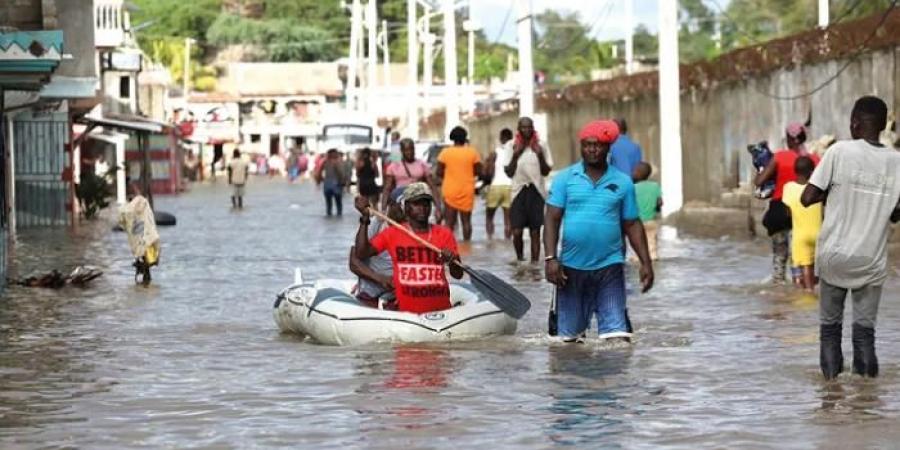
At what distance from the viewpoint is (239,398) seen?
12102 mm

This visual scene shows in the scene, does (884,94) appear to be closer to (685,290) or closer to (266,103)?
(685,290)

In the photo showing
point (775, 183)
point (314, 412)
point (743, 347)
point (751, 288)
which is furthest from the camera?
point (751, 288)

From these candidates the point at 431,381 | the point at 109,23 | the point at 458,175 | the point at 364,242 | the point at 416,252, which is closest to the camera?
the point at 431,381

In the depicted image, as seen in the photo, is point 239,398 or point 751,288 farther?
point 751,288

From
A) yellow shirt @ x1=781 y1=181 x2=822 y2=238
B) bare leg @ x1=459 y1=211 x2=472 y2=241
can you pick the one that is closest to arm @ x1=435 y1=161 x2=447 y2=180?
bare leg @ x1=459 y1=211 x2=472 y2=241

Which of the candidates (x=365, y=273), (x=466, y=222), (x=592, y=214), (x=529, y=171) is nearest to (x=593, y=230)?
(x=592, y=214)

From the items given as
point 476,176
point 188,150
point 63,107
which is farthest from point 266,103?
point 476,176

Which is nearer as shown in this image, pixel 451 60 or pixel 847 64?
pixel 847 64

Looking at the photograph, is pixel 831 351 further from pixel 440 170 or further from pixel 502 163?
pixel 440 170

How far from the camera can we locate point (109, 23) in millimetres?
71938

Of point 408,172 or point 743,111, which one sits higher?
point 743,111

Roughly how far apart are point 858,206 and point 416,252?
160 inches

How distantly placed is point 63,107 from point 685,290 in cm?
2097

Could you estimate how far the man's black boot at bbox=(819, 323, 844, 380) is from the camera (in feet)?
38.8
